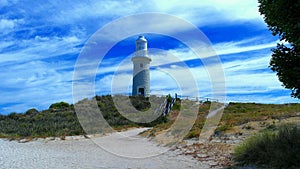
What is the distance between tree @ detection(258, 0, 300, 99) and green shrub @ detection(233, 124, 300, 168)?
138cm

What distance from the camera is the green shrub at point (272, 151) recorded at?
7.86 m

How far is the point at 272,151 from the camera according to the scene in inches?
333

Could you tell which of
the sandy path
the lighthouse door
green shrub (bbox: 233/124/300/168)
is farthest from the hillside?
green shrub (bbox: 233/124/300/168)

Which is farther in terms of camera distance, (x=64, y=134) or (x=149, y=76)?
(x=149, y=76)

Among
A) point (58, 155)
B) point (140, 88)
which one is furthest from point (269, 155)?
point (140, 88)

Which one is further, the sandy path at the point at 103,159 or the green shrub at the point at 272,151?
the sandy path at the point at 103,159

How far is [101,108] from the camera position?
33.8 meters

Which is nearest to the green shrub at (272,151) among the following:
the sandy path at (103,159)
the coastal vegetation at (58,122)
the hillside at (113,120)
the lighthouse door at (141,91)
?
the sandy path at (103,159)

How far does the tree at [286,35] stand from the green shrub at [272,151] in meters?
1.38

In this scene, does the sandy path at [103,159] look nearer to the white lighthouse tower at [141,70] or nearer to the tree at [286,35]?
the tree at [286,35]

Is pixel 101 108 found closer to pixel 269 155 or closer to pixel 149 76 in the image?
pixel 149 76

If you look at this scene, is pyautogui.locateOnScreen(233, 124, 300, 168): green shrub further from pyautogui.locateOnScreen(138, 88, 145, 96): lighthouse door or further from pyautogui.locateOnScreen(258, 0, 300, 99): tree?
pyautogui.locateOnScreen(138, 88, 145, 96): lighthouse door

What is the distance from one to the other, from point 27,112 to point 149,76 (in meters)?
15.5

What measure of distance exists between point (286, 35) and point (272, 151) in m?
3.22
